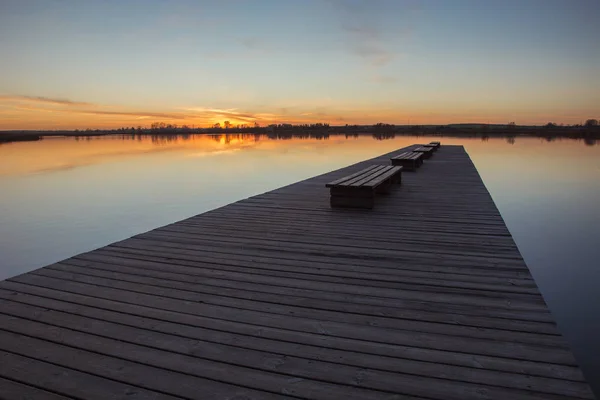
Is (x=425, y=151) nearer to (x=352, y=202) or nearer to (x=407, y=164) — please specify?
(x=407, y=164)

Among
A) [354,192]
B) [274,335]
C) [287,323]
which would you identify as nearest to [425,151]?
[354,192]

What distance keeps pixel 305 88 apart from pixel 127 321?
215ft

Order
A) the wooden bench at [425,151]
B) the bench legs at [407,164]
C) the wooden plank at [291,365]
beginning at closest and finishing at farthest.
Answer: the wooden plank at [291,365] → the bench legs at [407,164] → the wooden bench at [425,151]

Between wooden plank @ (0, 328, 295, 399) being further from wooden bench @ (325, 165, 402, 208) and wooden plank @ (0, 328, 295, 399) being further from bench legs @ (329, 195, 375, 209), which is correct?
bench legs @ (329, 195, 375, 209)

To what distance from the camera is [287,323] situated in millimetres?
2719

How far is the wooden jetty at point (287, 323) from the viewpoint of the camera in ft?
6.64

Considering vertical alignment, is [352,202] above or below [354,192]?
below

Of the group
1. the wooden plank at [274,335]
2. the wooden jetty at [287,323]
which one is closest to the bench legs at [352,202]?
the wooden jetty at [287,323]

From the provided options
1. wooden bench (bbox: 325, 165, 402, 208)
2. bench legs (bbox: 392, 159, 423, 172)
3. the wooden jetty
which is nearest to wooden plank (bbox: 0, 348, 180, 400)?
the wooden jetty

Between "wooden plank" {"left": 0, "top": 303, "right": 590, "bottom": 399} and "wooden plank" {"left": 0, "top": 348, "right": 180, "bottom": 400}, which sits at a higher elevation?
"wooden plank" {"left": 0, "top": 303, "right": 590, "bottom": 399}

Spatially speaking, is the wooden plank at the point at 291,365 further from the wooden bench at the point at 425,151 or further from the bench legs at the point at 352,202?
the wooden bench at the point at 425,151

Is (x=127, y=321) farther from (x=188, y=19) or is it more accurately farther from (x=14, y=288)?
(x=188, y=19)

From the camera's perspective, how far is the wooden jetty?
2023 millimetres

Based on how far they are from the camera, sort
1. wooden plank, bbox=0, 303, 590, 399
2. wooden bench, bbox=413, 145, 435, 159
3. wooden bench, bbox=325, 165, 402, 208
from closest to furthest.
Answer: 1. wooden plank, bbox=0, 303, 590, 399
2. wooden bench, bbox=325, 165, 402, 208
3. wooden bench, bbox=413, 145, 435, 159
